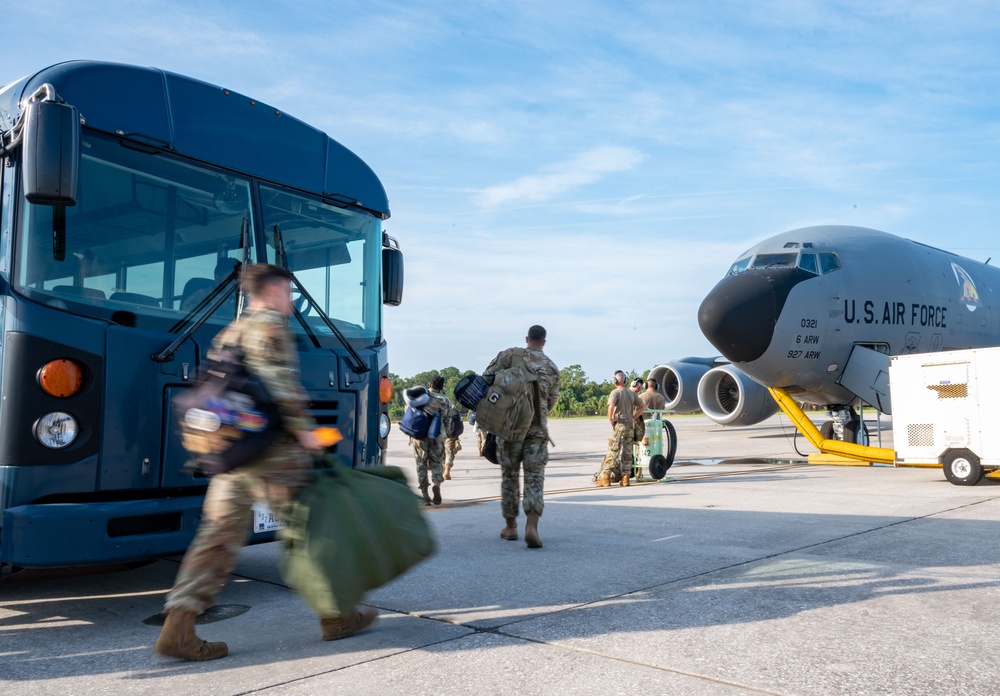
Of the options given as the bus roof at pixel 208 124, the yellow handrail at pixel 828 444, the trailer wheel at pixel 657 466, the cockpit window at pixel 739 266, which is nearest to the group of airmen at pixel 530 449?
the bus roof at pixel 208 124

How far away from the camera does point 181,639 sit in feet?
11.3

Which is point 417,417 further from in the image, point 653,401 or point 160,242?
point 160,242

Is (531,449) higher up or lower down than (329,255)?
lower down

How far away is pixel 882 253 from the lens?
14.9 meters

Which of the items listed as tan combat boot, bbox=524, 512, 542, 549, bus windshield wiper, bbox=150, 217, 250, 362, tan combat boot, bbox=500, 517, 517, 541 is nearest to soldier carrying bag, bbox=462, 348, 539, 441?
tan combat boot, bbox=524, 512, 542, 549

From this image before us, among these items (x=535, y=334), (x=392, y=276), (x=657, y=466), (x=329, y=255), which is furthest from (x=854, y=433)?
(x=329, y=255)

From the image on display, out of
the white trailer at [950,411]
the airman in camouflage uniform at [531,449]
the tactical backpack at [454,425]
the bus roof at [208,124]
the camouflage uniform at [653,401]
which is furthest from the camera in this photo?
the tactical backpack at [454,425]

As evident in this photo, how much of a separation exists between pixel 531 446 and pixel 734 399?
13.6 metres

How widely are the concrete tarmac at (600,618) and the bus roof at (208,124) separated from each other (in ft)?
8.51

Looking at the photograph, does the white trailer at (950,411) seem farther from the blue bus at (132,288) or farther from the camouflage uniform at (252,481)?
the camouflage uniform at (252,481)

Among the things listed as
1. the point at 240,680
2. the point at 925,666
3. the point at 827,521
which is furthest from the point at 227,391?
the point at 827,521

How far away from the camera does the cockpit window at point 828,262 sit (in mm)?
14016

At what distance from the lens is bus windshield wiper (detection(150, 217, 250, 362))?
14.2 ft

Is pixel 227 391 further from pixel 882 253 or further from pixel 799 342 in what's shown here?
pixel 882 253
